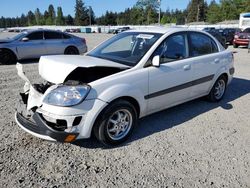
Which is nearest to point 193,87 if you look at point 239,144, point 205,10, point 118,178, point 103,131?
point 239,144

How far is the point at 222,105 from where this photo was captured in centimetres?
593

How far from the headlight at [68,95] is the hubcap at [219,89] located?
3576 mm

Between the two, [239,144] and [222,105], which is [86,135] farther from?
[222,105]

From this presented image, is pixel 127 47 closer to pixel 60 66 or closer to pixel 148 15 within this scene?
pixel 60 66

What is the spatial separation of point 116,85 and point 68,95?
0.70m

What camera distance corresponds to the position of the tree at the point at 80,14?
108m

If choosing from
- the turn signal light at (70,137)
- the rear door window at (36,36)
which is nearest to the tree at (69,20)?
the rear door window at (36,36)

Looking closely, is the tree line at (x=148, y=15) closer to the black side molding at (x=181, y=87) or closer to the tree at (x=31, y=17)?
the tree at (x=31, y=17)

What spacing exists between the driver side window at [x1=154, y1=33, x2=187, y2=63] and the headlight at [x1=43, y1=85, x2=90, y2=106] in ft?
4.93

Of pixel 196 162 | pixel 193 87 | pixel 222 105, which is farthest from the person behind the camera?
pixel 222 105

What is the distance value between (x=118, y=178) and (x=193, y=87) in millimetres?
2636

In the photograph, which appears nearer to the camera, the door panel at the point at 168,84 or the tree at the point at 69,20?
the door panel at the point at 168,84

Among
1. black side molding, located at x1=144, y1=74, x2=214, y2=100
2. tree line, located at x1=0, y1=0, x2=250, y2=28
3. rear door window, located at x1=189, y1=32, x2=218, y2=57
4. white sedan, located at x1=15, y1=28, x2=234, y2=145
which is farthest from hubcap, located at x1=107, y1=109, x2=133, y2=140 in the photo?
tree line, located at x1=0, y1=0, x2=250, y2=28

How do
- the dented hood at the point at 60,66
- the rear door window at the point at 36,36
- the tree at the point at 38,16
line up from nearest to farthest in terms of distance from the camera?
the dented hood at the point at 60,66 → the rear door window at the point at 36,36 → the tree at the point at 38,16
